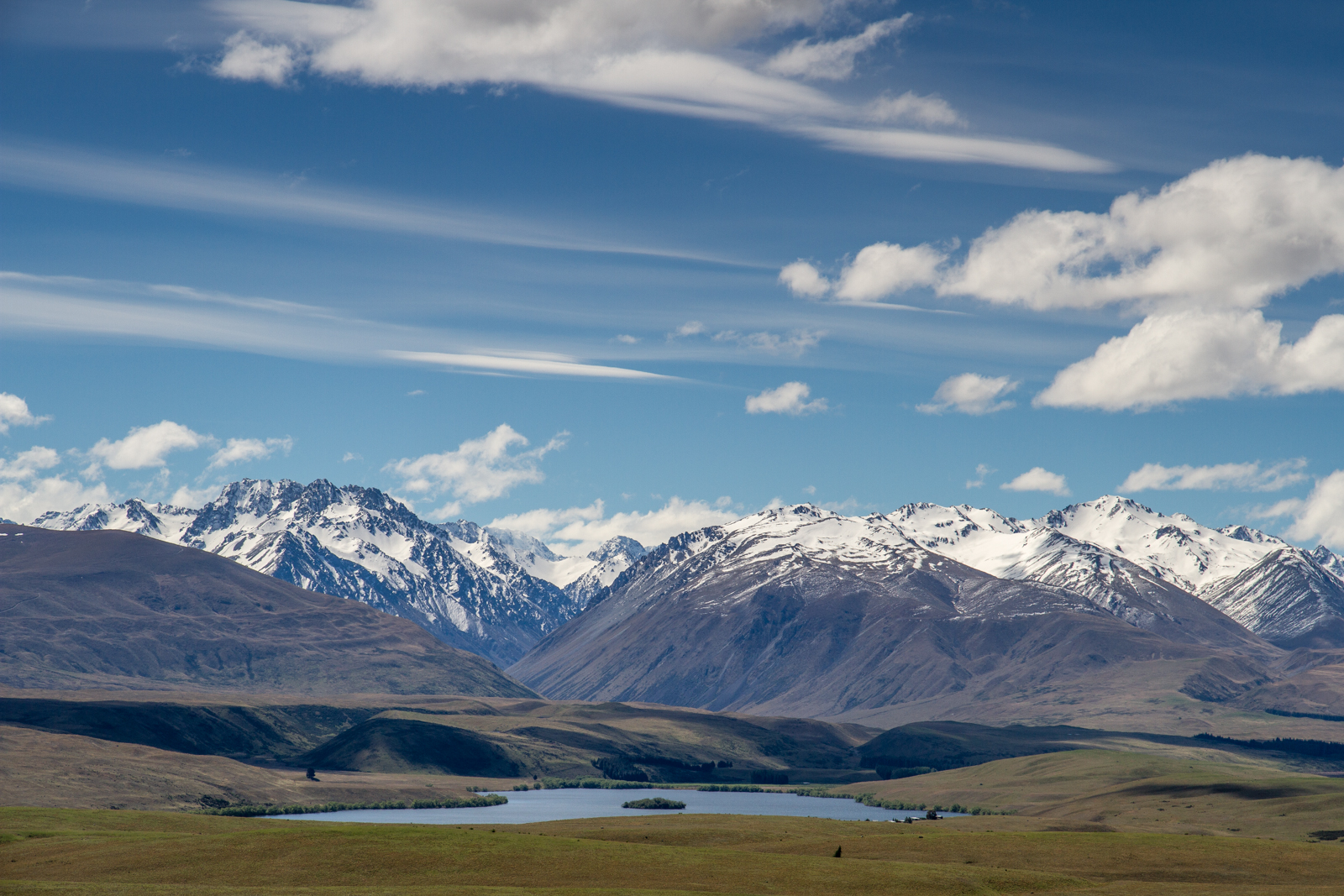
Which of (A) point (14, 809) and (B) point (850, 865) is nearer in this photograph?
(B) point (850, 865)

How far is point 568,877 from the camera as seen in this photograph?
12056 cm

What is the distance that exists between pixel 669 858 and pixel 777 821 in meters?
59.6

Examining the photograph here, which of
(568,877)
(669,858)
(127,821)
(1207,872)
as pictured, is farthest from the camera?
(127,821)

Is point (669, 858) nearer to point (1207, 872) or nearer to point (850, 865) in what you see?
point (850, 865)

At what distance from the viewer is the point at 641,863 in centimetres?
12706

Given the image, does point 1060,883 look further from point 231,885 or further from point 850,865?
point 231,885

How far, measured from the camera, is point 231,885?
113 meters

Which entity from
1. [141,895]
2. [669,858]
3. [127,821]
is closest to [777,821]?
[669,858]

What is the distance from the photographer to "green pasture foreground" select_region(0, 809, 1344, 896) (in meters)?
116

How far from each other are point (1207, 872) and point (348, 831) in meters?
87.7

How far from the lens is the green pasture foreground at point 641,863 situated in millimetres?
116312

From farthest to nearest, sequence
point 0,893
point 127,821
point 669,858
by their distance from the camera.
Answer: point 127,821 < point 669,858 < point 0,893

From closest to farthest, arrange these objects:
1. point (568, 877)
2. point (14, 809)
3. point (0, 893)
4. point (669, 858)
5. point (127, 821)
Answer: point (0, 893) < point (568, 877) < point (669, 858) < point (127, 821) < point (14, 809)

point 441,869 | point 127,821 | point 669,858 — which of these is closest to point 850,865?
point 669,858
